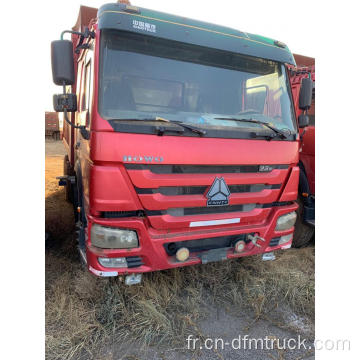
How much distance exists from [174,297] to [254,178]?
4.77 feet

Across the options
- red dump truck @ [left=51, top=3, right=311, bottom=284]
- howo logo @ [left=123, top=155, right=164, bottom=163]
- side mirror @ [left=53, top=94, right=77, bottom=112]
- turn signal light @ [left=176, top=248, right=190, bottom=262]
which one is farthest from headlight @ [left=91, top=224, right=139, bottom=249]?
side mirror @ [left=53, top=94, right=77, bottom=112]

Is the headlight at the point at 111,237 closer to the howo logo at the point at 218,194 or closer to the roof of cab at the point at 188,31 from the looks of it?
the howo logo at the point at 218,194

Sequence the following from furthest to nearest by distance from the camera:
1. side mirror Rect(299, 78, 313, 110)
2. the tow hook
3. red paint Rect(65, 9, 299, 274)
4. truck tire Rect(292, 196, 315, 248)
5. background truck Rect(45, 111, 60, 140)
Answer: background truck Rect(45, 111, 60, 140) → truck tire Rect(292, 196, 315, 248) → side mirror Rect(299, 78, 313, 110) → the tow hook → red paint Rect(65, 9, 299, 274)

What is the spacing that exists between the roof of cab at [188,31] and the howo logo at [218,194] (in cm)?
126

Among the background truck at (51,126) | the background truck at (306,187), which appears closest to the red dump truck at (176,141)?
the background truck at (306,187)

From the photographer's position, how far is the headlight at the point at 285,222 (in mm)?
3027

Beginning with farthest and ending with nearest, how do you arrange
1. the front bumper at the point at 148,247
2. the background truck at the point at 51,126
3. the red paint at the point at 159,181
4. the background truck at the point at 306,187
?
1. the background truck at the point at 51,126
2. the background truck at the point at 306,187
3. the front bumper at the point at 148,247
4. the red paint at the point at 159,181

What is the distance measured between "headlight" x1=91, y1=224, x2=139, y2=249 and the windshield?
2.93 feet

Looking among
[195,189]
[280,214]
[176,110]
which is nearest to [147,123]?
[176,110]

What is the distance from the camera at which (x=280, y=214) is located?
9.86 ft

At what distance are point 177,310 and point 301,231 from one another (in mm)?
2475

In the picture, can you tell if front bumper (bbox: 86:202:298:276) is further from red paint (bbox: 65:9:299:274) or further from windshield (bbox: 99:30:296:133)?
windshield (bbox: 99:30:296:133)

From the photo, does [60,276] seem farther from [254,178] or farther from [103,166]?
[254,178]

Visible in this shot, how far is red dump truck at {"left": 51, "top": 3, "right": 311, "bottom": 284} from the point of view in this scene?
2305 mm
